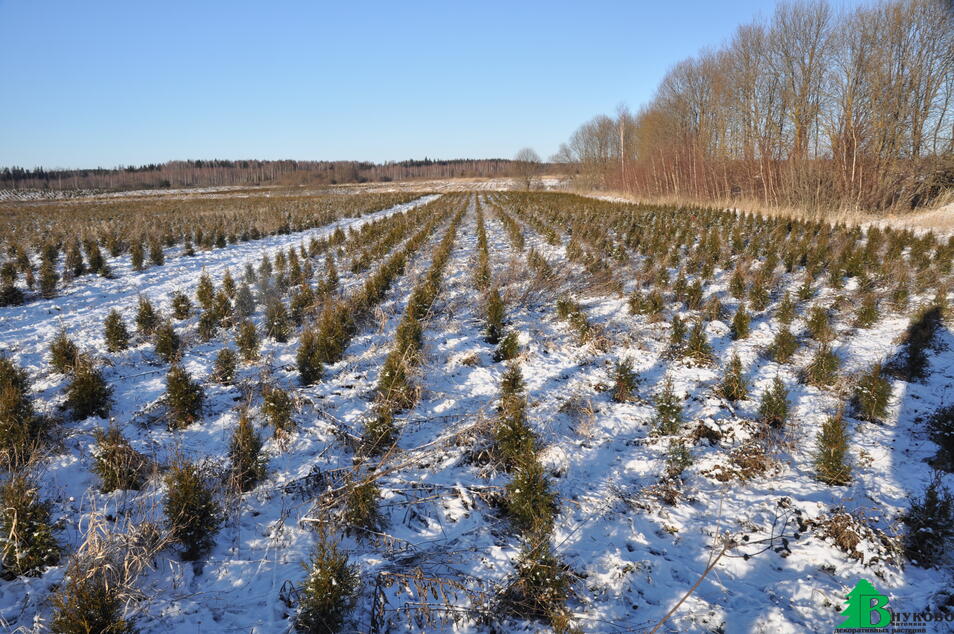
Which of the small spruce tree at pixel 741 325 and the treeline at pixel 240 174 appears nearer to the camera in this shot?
the small spruce tree at pixel 741 325

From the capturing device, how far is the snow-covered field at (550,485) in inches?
121

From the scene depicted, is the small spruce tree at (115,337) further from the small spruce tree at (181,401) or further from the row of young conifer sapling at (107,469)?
the small spruce tree at (181,401)

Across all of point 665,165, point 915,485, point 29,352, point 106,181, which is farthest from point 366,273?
point 106,181

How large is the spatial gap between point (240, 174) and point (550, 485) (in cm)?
14552

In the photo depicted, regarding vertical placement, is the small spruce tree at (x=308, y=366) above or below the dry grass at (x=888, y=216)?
below

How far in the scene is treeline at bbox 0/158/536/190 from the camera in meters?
96.2

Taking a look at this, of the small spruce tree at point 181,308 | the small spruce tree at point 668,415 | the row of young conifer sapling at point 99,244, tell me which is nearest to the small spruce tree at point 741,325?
the small spruce tree at point 668,415

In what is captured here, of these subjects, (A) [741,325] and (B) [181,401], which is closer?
(B) [181,401]

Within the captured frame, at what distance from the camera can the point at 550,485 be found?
14.1ft

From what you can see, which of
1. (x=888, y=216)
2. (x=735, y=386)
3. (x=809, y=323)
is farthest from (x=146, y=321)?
(x=888, y=216)

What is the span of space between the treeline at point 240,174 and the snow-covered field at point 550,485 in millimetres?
102234

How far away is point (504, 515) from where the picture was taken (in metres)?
3.99

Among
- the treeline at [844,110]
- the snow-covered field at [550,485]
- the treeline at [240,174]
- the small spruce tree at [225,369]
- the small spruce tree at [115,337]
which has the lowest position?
the snow-covered field at [550,485]

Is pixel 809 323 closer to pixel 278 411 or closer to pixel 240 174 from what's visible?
pixel 278 411
